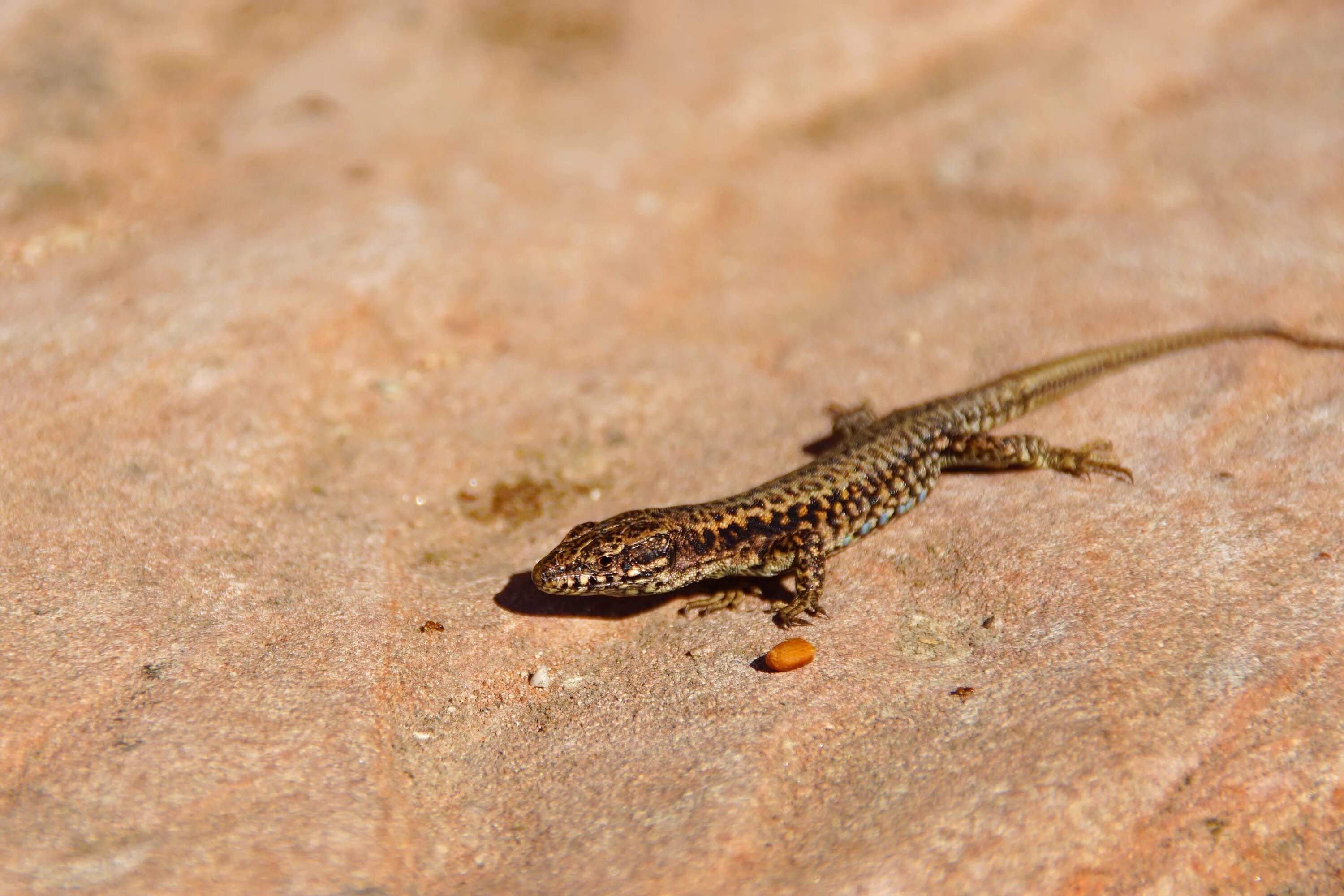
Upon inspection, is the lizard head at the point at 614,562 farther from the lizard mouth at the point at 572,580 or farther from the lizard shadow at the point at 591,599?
the lizard shadow at the point at 591,599

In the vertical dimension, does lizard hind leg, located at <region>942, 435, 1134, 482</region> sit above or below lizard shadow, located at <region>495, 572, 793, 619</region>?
above

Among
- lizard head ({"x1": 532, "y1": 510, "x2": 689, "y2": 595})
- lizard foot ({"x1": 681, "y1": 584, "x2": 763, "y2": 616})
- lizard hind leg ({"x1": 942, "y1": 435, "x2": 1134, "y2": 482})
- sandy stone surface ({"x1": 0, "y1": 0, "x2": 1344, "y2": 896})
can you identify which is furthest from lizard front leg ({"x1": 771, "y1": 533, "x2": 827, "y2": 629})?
lizard hind leg ({"x1": 942, "y1": 435, "x2": 1134, "y2": 482})

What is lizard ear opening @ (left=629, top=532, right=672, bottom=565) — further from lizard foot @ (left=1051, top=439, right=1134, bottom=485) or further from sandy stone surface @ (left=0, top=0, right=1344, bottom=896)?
lizard foot @ (left=1051, top=439, right=1134, bottom=485)

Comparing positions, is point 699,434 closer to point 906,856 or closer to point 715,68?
point 906,856

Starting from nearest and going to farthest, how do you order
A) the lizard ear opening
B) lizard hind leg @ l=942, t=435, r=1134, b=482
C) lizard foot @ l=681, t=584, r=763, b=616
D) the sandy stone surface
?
the sandy stone surface, the lizard ear opening, lizard foot @ l=681, t=584, r=763, b=616, lizard hind leg @ l=942, t=435, r=1134, b=482

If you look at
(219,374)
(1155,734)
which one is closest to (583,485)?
(219,374)

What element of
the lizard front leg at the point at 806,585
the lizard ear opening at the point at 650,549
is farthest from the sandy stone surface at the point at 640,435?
the lizard ear opening at the point at 650,549

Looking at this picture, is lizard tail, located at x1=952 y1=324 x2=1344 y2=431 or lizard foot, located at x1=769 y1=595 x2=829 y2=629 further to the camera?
lizard tail, located at x1=952 y1=324 x2=1344 y2=431
